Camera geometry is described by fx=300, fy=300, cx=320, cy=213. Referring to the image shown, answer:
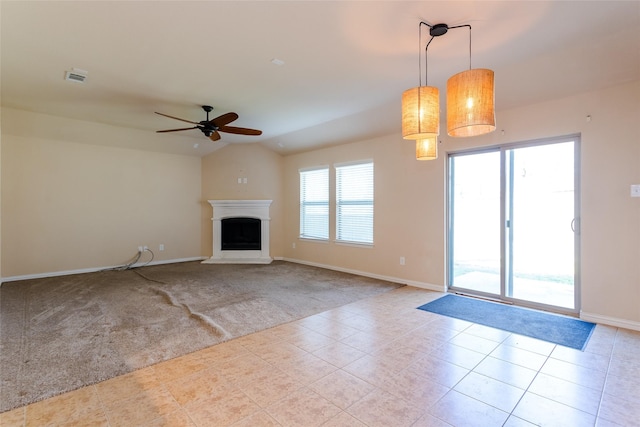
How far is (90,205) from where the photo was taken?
5.67 metres

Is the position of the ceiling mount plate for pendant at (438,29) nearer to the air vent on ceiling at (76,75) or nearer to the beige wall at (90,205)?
the air vent on ceiling at (76,75)

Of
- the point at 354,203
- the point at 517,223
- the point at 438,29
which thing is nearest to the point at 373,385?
the point at 438,29

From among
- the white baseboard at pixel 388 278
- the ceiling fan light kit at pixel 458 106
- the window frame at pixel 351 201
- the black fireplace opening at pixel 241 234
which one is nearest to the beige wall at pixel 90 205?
the black fireplace opening at pixel 241 234

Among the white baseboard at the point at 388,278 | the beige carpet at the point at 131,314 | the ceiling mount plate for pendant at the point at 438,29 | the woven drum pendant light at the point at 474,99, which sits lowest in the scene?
the beige carpet at the point at 131,314

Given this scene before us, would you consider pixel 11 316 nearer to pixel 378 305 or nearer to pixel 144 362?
pixel 144 362

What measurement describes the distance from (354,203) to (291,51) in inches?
132

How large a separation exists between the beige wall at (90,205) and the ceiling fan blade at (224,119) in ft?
10.2

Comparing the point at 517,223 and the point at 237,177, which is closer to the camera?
the point at 517,223

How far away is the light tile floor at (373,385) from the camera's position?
5.78 ft

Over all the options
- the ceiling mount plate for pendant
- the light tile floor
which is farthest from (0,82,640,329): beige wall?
the ceiling mount plate for pendant

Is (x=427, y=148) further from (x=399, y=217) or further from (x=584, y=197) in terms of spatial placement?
(x=399, y=217)

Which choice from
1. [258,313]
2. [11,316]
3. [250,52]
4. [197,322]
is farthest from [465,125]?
[11,316]

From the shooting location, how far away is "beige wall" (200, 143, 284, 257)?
696 cm

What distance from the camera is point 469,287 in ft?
14.1
